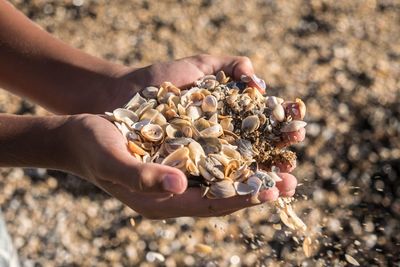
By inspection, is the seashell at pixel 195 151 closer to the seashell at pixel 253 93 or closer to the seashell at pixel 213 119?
the seashell at pixel 213 119

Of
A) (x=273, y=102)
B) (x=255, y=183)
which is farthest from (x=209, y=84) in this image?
(x=255, y=183)

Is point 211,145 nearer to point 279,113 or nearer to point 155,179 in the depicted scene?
point 279,113

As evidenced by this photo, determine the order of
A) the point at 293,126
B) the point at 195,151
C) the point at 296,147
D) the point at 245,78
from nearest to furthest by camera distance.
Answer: the point at 195,151, the point at 293,126, the point at 245,78, the point at 296,147

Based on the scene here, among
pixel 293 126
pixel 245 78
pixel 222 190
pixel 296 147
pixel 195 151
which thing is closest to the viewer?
pixel 222 190

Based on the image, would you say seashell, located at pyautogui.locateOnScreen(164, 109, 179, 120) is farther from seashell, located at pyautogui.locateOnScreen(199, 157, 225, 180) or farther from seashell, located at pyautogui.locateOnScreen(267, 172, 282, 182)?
seashell, located at pyautogui.locateOnScreen(267, 172, 282, 182)

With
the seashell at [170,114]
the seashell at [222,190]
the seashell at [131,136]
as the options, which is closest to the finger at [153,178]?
the seashell at [222,190]

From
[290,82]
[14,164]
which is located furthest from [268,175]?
[290,82]

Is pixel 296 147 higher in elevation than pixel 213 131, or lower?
lower
